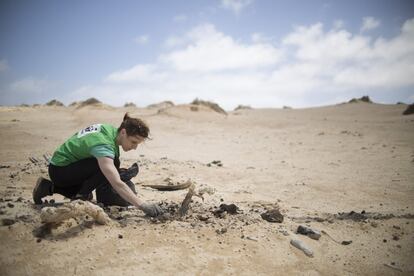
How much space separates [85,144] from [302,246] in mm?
2221

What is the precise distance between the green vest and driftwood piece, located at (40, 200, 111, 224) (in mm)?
524

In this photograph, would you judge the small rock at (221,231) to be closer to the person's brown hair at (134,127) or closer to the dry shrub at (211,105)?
the person's brown hair at (134,127)

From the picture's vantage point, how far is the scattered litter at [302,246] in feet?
9.74

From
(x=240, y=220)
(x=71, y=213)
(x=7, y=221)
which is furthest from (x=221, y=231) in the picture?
(x=7, y=221)

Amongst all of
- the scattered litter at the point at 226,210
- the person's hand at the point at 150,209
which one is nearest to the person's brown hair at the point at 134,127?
the person's hand at the point at 150,209

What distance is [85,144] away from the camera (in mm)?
3117

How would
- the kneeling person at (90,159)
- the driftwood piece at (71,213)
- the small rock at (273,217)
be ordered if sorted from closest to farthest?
the driftwood piece at (71,213)
the kneeling person at (90,159)
the small rock at (273,217)

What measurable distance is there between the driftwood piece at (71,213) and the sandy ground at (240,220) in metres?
0.10

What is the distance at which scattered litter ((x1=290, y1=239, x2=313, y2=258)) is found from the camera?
9.74 feet

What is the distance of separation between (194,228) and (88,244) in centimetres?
95

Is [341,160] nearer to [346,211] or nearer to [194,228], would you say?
[346,211]

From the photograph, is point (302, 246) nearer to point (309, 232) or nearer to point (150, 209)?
point (309, 232)

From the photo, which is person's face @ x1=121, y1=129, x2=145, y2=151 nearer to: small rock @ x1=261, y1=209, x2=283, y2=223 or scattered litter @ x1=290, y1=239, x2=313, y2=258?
small rock @ x1=261, y1=209, x2=283, y2=223

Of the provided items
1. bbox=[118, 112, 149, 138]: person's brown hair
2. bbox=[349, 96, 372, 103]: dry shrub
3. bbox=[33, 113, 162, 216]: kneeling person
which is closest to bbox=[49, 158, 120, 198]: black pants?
bbox=[33, 113, 162, 216]: kneeling person
